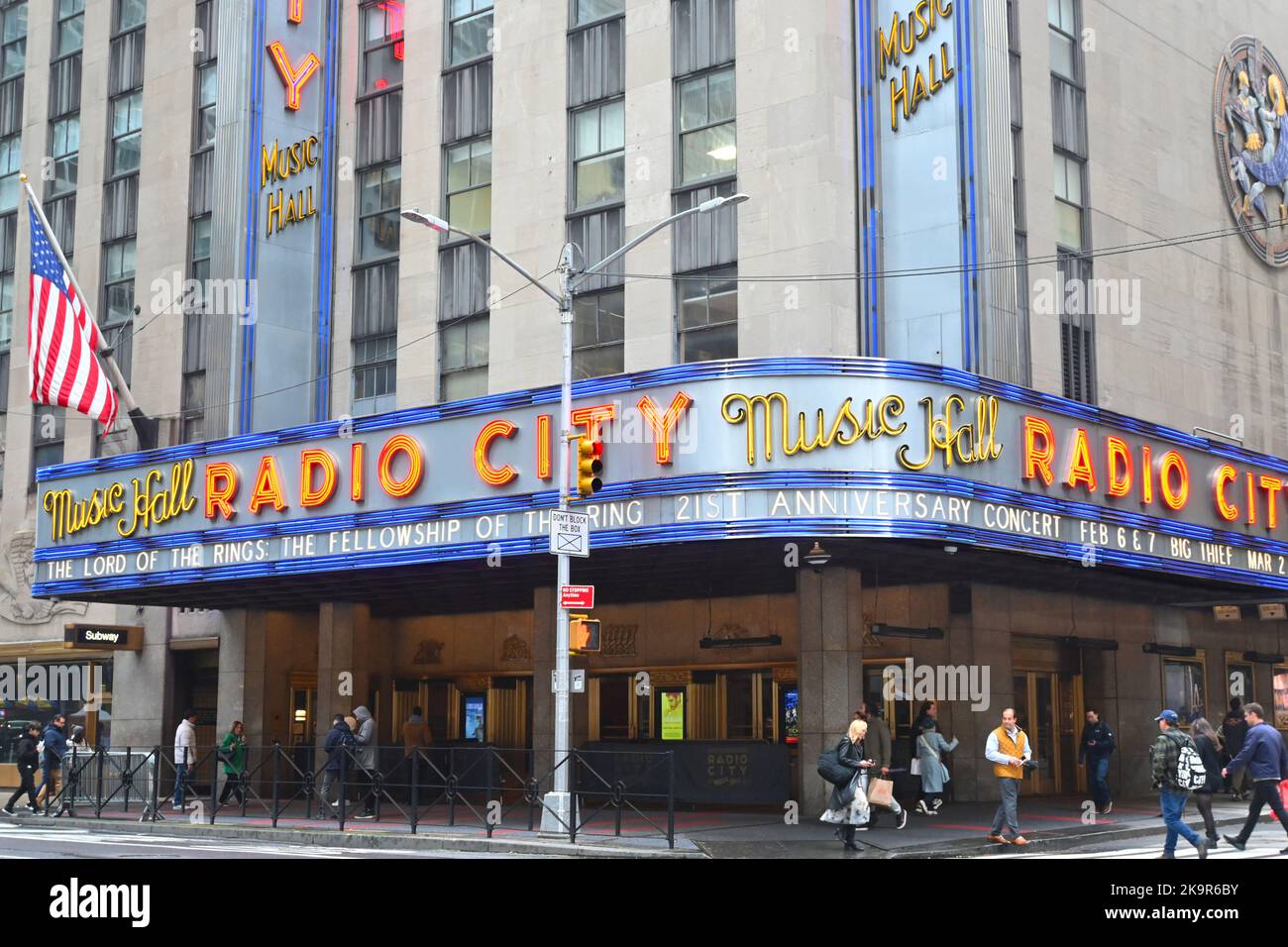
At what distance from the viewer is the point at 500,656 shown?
36438 millimetres

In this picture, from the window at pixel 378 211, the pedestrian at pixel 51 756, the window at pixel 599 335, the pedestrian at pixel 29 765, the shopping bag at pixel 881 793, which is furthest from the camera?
the window at pixel 378 211

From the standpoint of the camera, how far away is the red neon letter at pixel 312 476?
2900cm

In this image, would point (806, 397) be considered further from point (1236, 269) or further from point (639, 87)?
point (1236, 269)

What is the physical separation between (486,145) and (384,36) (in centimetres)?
472

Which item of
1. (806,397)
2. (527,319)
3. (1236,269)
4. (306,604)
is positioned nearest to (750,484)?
(806,397)

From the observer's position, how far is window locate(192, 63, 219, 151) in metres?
40.8

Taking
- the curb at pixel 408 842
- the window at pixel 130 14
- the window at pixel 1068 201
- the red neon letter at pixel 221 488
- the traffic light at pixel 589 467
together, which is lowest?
the curb at pixel 408 842

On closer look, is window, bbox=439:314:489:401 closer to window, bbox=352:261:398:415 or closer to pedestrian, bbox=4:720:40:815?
window, bbox=352:261:398:415

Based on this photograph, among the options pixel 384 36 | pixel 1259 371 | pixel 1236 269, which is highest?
pixel 384 36

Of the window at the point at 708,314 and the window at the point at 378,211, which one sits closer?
the window at the point at 708,314

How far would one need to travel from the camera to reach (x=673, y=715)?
33344mm

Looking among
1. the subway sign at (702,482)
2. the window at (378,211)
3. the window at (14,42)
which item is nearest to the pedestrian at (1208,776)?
the subway sign at (702,482)

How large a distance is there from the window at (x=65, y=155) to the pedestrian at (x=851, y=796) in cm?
3202

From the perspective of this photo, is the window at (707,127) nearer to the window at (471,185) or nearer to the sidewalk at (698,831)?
the window at (471,185)
